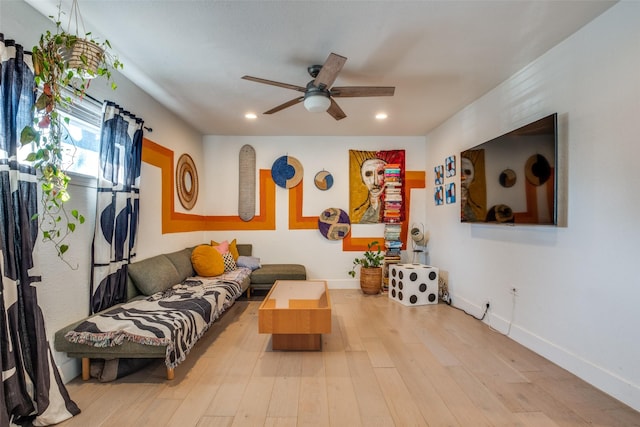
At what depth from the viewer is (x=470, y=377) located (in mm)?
2072

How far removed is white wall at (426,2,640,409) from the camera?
1.79 meters

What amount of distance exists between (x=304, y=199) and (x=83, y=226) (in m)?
2.98

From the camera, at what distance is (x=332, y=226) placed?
469cm

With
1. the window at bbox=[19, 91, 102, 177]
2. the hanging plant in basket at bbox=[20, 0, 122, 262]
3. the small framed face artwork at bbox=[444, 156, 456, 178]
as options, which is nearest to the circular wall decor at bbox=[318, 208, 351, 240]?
the small framed face artwork at bbox=[444, 156, 456, 178]

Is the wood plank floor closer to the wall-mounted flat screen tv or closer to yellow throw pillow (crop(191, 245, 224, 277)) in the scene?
yellow throw pillow (crop(191, 245, 224, 277))

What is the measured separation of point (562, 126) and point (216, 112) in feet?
11.7

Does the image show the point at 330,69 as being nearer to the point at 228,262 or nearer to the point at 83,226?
the point at 83,226

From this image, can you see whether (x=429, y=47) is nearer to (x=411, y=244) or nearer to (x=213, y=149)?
(x=411, y=244)

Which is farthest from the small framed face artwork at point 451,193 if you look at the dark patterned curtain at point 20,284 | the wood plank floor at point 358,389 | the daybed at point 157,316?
the dark patterned curtain at point 20,284

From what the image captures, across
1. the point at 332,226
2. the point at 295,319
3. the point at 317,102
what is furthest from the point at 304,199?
the point at 295,319

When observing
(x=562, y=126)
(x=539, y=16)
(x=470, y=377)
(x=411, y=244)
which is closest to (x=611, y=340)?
(x=470, y=377)

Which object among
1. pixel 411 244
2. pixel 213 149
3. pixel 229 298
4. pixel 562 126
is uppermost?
pixel 213 149

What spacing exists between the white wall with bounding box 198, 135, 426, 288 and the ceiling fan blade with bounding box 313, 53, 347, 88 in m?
2.41

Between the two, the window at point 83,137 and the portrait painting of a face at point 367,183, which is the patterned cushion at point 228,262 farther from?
the portrait painting of a face at point 367,183
